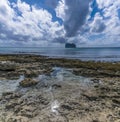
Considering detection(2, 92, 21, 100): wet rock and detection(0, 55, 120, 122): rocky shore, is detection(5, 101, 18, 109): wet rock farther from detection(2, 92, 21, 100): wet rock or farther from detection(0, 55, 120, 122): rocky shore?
Answer: detection(2, 92, 21, 100): wet rock

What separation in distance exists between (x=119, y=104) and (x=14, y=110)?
6567 mm


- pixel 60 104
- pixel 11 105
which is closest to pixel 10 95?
pixel 11 105

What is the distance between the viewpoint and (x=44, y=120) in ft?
25.6

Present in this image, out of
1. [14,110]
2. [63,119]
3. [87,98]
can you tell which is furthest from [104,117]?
[14,110]

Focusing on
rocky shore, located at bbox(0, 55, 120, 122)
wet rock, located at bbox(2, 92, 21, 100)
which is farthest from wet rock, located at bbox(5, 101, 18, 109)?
wet rock, located at bbox(2, 92, 21, 100)

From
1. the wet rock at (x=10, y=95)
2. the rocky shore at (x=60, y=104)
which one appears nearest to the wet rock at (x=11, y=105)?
the rocky shore at (x=60, y=104)

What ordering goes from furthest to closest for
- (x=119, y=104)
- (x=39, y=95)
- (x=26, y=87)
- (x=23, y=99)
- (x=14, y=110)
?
(x=26, y=87) < (x=39, y=95) < (x=23, y=99) < (x=119, y=104) < (x=14, y=110)

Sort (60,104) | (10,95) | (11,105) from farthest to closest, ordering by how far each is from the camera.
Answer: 1. (10,95)
2. (60,104)
3. (11,105)

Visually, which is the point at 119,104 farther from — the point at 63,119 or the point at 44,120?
the point at 44,120

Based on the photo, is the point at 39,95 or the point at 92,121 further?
the point at 39,95

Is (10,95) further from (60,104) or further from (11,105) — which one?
(60,104)

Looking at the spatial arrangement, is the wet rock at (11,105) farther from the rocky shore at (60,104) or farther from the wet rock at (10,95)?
the wet rock at (10,95)

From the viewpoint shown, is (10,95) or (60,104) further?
(10,95)

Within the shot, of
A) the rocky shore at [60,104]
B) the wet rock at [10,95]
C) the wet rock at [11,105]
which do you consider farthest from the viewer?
the wet rock at [10,95]
